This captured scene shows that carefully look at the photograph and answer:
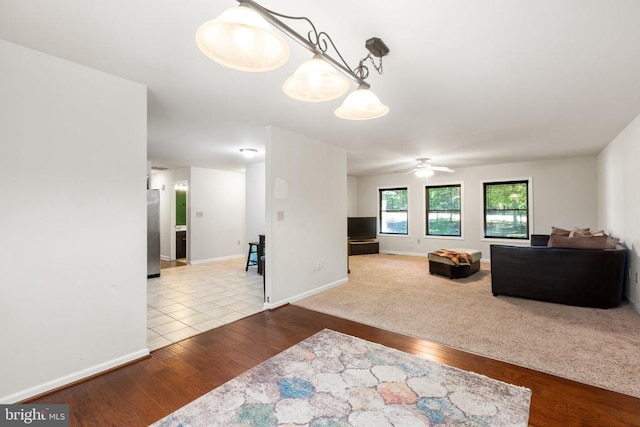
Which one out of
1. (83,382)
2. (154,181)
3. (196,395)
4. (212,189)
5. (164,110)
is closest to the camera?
(196,395)

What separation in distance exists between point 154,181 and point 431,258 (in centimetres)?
754

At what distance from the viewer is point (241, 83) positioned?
8.20ft

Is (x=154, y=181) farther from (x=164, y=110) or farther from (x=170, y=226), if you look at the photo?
(x=164, y=110)

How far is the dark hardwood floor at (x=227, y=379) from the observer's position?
5.93 ft

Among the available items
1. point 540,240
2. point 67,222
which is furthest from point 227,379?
point 540,240

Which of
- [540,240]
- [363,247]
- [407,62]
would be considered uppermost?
[407,62]

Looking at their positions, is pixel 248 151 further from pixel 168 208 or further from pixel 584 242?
pixel 584 242

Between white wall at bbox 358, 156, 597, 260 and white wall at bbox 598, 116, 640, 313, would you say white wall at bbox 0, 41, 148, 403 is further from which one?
white wall at bbox 358, 156, 597, 260

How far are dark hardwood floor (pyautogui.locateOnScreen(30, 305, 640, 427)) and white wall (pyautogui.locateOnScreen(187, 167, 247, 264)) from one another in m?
4.52

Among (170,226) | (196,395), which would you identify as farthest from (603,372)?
(170,226)

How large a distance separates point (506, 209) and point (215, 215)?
7246 mm

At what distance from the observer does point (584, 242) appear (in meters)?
3.76

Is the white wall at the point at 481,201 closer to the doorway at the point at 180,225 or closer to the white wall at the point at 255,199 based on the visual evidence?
the white wall at the point at 255,199

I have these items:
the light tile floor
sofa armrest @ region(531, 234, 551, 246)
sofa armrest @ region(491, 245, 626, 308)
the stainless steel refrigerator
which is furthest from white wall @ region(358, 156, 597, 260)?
the stainless steel refrigerator
